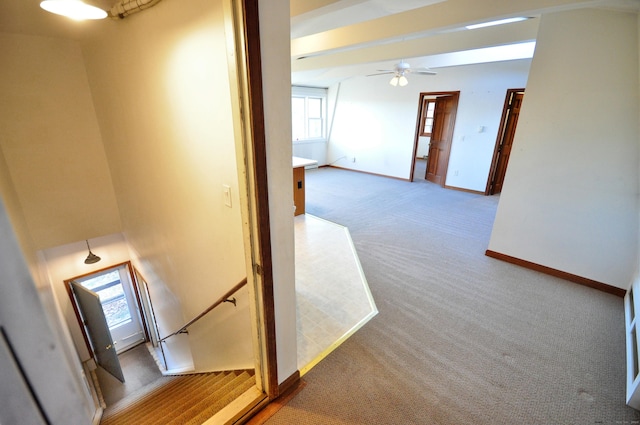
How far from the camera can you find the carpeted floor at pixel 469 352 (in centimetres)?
160

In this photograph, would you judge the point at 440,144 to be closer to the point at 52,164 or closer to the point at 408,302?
the point at 408,302

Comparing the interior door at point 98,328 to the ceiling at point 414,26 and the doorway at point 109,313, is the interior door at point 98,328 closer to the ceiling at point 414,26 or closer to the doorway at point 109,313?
the doorway at point 109,313

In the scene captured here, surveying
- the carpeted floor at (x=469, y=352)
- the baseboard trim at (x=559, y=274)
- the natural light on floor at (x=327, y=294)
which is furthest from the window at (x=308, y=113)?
the baseboard trim at (x=559, y=274)

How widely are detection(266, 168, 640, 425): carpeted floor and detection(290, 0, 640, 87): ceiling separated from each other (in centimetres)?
244

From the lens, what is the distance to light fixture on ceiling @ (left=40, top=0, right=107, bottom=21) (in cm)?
136

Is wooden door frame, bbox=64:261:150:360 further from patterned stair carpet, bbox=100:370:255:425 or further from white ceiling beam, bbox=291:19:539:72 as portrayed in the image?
white ceiling beam, bbox=291:19:539:72

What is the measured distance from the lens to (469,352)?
200cm

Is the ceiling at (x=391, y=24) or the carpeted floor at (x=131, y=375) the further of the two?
the carpeted floor at (x=131, y=375)

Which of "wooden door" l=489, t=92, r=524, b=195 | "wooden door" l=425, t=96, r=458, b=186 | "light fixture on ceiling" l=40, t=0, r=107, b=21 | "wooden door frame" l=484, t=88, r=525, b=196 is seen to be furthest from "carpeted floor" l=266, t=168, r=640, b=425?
"wooden door" l=425, t=96, r=458, b=186

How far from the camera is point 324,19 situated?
308cm

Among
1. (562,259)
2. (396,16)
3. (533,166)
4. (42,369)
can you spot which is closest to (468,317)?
(562,259)

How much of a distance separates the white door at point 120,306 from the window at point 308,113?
16.4 feet

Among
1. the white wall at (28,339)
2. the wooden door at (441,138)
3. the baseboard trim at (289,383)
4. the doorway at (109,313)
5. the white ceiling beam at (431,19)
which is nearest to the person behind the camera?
the white wall at (28,339)

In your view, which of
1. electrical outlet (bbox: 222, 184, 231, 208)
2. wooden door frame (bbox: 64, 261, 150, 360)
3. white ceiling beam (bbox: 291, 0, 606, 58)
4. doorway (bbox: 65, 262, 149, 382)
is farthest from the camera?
wooden door frame (bbox: 64, 261, 150, 360)
